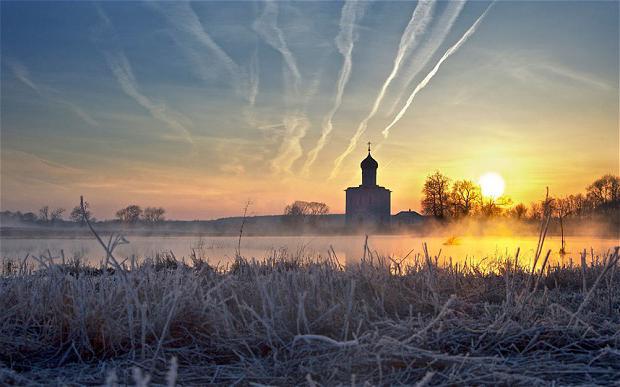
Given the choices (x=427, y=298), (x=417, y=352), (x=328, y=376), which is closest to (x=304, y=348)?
(x=328, y=376)

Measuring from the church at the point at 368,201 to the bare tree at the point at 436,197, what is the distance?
7.35m

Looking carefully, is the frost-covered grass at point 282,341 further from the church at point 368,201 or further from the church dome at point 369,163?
the church at point 368,201

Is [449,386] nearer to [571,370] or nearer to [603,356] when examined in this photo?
[571,370]

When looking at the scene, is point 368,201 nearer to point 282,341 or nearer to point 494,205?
point 494,205

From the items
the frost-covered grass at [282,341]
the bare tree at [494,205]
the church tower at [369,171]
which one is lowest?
the frost-covered grass at [282,341]

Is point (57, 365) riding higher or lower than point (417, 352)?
lower

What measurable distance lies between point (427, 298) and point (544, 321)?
4.37 feet

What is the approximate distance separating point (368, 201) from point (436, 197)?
31.5 ft

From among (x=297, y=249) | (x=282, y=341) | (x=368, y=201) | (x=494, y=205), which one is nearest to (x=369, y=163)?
(x=368, y=201)

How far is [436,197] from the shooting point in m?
67.9

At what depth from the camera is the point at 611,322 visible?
151 inches

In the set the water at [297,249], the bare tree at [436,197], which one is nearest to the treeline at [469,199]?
the bare tree at [436,197]

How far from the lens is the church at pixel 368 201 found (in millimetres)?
72812

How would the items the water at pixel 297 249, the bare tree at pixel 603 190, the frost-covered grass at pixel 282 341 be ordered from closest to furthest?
the frost-covered grass at pixel 282 341 → the water at pixel 297 249 → the bare tree at pixel 603 190
